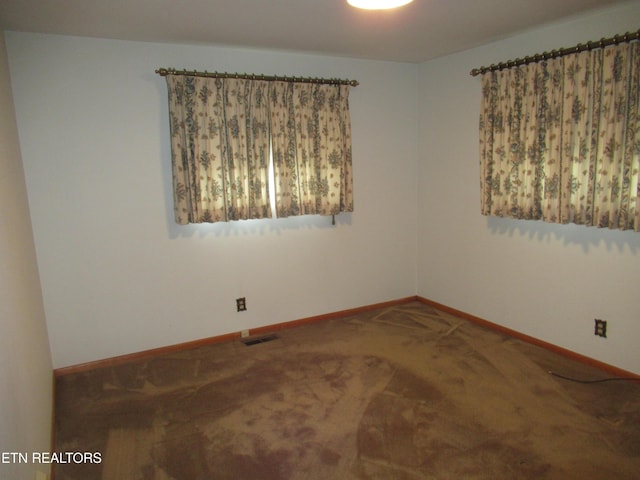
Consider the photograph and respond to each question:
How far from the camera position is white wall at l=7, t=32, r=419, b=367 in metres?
3.00

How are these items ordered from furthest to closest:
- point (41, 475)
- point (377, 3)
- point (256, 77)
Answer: point (256, 77) → point (377, 3) → point (41, 475)

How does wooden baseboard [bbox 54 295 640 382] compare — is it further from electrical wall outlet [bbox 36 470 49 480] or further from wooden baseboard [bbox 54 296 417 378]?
electrical wall outlet [bbox 36 470 49 480]

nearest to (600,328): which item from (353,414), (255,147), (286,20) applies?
(353,414)

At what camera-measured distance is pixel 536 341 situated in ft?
11.4

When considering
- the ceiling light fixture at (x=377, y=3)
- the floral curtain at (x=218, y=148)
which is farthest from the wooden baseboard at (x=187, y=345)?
the ceiling light fixture at (x=377, y=3)

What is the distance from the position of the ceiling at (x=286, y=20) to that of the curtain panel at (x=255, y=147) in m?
0.40

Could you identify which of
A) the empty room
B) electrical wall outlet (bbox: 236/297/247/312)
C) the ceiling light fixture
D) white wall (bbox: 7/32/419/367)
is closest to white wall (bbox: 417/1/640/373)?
the empty room

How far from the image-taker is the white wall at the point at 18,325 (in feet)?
4.96

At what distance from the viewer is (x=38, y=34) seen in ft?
9.46

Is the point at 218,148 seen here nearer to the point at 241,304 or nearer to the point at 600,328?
the point at 241,304

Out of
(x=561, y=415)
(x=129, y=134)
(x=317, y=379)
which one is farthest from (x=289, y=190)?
(x=561, y=415)

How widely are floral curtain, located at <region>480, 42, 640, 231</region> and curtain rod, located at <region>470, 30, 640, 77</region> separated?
3cm

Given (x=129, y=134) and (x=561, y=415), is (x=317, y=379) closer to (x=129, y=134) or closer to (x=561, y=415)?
(x=561, y=415)

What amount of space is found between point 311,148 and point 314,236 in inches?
33.0
